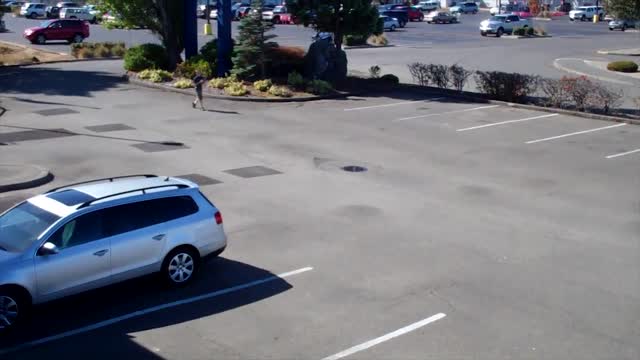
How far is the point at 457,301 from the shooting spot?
425 inches

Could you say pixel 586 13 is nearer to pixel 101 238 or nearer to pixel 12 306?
pixel 101 238

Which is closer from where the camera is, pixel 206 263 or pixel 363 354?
pixel 363 354

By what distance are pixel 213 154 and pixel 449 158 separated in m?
6.25

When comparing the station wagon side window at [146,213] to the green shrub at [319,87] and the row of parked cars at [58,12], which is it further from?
the row of parked cars at [58,12]

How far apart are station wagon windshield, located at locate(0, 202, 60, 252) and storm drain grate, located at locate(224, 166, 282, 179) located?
7.75 meters

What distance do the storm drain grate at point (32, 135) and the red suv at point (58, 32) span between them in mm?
33787

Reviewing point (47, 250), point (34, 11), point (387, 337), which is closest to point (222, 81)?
point (47, 250)

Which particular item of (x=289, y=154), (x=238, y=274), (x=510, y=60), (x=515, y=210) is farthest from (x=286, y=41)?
(x=238, y=274)

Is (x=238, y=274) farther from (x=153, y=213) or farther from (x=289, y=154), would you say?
(x=289, y=154)

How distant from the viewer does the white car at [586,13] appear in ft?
300

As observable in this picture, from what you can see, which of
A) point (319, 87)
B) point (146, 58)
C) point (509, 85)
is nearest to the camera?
point (509, 85)

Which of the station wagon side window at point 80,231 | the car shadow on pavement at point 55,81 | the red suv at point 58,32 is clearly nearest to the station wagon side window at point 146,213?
the station wagon side window at point 80,231

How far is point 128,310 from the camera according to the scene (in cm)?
1041

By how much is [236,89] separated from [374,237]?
1757 centimetres
